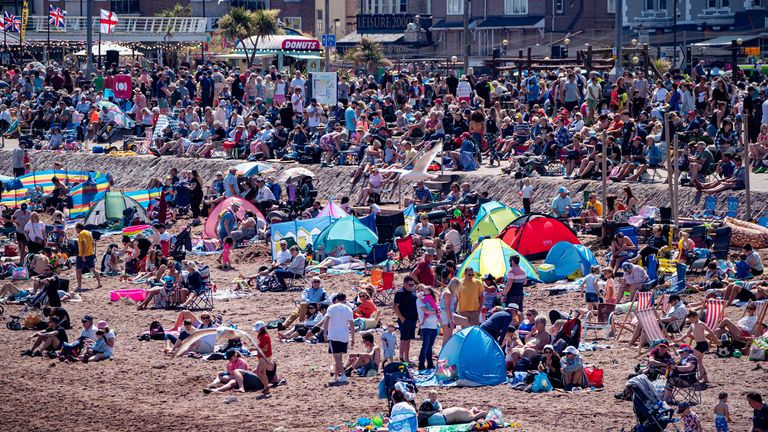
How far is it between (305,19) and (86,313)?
55.3m

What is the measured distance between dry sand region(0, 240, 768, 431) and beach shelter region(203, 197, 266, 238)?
27.6 ft

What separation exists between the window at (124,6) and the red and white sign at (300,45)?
2342 centimetres

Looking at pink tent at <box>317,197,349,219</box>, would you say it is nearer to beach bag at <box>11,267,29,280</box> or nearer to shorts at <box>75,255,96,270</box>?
shorts at <box>75,255,96,270</box>

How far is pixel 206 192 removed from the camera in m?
33.1

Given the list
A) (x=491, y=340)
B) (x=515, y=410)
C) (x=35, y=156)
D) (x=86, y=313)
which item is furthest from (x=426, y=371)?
(x=35, y=156)

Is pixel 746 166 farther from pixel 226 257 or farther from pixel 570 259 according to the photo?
pixel 226 257

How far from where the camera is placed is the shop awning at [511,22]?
2633 inches

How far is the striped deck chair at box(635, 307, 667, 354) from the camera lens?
1759 centimetres

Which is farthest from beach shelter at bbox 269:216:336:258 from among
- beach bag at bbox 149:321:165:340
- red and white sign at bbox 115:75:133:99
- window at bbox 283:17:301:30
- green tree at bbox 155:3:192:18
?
window at bbox 283:17:301:30

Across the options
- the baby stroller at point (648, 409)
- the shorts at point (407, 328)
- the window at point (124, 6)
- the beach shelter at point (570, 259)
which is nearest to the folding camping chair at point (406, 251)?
the beach shelter at point (570, 259)

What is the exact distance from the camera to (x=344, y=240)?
25562mm

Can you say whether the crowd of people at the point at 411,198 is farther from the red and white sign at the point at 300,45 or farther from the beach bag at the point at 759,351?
the red and white sign at the point at 300,45

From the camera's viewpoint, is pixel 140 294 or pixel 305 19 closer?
pixel 140 294

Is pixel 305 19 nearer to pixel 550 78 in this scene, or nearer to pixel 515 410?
pixel 550 78
